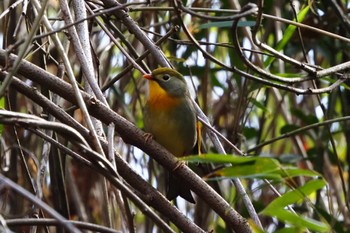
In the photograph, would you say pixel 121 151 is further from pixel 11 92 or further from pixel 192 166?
pixel 11 92

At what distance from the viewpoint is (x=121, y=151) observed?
4758mm

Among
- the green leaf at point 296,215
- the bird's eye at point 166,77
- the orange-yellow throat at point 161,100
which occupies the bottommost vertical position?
the green leaf at point 296,215

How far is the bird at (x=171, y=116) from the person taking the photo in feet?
12.3

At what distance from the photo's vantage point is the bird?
3744mm

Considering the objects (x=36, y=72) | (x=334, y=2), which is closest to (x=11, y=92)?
(x=36, y=72)

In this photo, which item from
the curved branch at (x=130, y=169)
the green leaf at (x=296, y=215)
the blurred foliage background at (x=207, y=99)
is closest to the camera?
the green leaf at (x=296, y=215)

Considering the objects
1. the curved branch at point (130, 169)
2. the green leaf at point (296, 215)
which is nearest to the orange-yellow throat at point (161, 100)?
the curved branch at point (130, 169)

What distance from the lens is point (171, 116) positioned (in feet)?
12.5

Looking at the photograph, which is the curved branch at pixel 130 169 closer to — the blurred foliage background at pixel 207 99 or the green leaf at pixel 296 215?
the green leaf at pixel 296 215

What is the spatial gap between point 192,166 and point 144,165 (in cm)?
37

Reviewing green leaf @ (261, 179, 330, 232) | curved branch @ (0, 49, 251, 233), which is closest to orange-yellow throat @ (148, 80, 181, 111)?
curved branch @ (0, 49, 251, 233)

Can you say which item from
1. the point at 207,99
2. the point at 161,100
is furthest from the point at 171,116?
the point at 207,99

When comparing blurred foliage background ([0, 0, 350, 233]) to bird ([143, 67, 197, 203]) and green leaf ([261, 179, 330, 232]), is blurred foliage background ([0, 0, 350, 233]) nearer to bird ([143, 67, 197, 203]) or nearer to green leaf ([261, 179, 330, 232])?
bird ([143, 67, 197, 203])

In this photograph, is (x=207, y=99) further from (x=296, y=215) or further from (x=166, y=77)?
(x=296, y=215)
